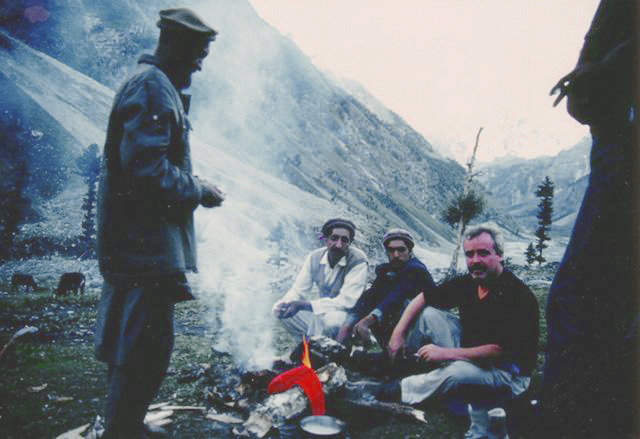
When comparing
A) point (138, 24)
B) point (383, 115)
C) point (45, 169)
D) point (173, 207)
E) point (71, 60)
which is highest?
point (383, 115)

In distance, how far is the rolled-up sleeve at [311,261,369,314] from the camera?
4566mm

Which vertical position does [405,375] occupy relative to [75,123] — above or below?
below

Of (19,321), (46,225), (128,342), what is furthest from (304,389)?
(46,225)

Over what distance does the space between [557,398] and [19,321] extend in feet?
25.2

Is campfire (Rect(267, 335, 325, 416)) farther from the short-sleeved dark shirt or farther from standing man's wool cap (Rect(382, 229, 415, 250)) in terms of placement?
standing man's wool cap (Rect(382, 229, 415, 250))

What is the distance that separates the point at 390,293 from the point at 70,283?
832 centimetres

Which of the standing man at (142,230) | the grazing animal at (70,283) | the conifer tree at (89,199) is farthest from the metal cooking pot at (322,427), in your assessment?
the conifer tree at (89,199)

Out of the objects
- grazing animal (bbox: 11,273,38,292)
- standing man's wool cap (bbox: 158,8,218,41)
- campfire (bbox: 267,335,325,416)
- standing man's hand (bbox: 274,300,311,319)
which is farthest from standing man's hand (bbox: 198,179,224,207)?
grazing animal (bbox: 11,273,38,292)

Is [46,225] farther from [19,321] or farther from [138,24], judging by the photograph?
[138,24]

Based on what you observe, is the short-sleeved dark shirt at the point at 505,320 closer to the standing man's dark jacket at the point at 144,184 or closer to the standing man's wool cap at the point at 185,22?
the standing man's dark jacket at the point at 144,184

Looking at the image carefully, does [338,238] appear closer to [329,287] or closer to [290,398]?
[329,287]

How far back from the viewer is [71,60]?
3988 cm

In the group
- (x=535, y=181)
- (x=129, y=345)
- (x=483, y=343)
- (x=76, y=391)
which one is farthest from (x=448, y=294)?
(x=535, y=181)

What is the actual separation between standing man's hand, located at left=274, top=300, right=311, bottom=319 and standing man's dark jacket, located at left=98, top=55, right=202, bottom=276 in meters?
2.62
